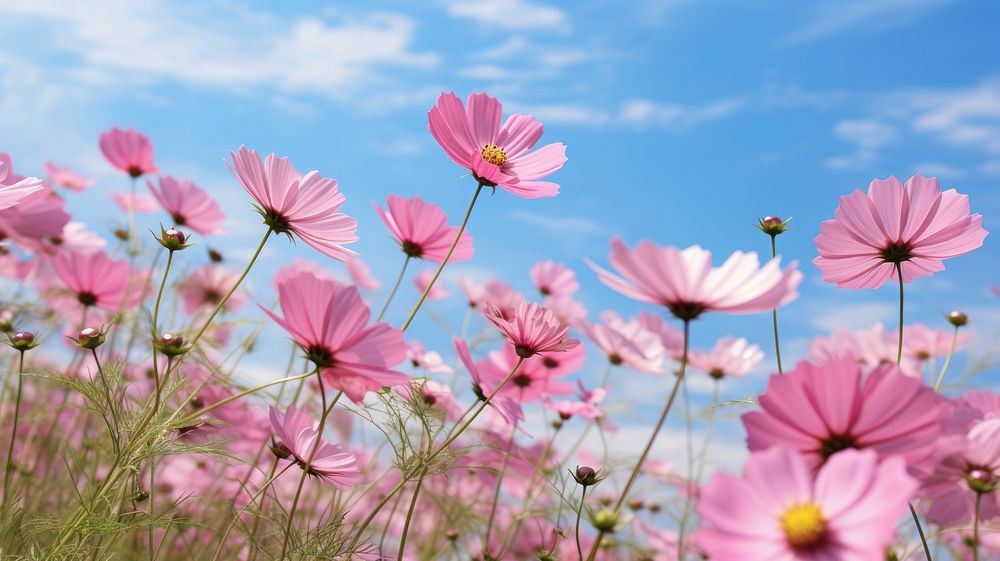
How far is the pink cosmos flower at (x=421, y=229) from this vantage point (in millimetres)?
1095

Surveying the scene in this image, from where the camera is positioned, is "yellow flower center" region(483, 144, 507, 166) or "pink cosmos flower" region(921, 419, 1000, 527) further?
"yellow flower center" region(483, 144, 507, 166)

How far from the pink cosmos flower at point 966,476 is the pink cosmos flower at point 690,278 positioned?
191 millimetres

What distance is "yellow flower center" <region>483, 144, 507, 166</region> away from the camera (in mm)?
978

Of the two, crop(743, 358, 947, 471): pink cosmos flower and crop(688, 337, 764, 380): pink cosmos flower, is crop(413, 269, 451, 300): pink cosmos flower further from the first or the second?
crop(743, 358, 947, 471): pink cosmos flower

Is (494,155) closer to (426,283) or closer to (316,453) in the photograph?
(316,453)

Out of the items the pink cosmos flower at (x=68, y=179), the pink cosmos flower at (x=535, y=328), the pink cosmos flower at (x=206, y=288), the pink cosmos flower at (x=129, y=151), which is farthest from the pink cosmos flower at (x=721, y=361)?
the pink cosmos flower at (x=68, y=179)

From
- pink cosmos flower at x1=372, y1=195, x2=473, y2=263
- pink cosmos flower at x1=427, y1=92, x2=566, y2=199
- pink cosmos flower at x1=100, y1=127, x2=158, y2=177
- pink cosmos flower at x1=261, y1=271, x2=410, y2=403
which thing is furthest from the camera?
pink cosmos flower at x1=100, y1=127, x2=158, y2=177

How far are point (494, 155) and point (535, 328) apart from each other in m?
0.26

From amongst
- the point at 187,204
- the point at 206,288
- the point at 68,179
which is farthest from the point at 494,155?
the point at 68,179

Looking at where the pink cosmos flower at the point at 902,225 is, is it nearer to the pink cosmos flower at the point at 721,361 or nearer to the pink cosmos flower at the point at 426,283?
the pink cosmos flower at the point at 721,361

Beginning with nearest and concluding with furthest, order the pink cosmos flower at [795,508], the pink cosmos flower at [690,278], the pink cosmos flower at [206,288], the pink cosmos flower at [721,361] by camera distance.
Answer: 1. the pink cosmos flower at [795,508]
2. the pink cosmos flower at [690,278]
3. the pink cosmos flower at [721,361]
4. the pink cosmos flower at [206,288]

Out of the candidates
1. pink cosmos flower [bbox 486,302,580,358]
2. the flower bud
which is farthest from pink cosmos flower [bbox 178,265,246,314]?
the flower bud

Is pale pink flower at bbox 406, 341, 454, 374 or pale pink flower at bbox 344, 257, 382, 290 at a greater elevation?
pale pink flower at bbox 344, 257, 382, 290

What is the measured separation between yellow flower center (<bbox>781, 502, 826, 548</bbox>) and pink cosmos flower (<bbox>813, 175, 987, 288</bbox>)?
1.30ft
